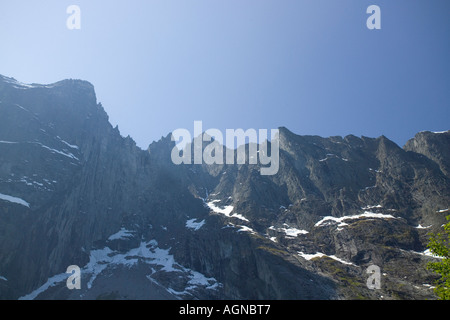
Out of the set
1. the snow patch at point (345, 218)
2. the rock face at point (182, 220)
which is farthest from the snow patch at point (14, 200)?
the snow patch at point (345, 218)

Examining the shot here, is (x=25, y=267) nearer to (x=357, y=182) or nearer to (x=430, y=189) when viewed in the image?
(x=357, y=182)

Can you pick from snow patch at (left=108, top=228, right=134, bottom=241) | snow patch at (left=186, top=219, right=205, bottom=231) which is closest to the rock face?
snow patch at (left=108, top=228, right=134, bottom=241)

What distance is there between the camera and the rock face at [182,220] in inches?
4210

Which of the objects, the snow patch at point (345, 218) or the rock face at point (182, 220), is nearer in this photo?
the rock face at point (182, 220)

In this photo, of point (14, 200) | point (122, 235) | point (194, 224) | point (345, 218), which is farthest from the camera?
point (194, 224)

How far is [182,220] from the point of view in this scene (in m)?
180

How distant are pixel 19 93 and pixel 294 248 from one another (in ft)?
519

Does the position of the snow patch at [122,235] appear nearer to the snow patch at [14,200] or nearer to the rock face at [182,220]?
the rock face at [182,220]

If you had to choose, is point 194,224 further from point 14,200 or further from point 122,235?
point 14,200

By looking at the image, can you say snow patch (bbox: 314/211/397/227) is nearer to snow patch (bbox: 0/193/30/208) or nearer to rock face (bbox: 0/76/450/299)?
rock face (bbox: 0/76/450/299)

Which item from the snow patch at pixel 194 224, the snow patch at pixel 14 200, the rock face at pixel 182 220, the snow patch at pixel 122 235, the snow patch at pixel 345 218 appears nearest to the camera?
the snow patch at pixel 14 200

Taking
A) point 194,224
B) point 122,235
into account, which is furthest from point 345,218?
point 122,235

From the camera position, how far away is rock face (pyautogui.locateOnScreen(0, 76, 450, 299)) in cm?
10694

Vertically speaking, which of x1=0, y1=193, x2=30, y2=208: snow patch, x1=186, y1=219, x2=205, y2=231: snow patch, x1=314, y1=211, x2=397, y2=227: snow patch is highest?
x1=0, y1=193, x2=30, y2=208: snow patch
